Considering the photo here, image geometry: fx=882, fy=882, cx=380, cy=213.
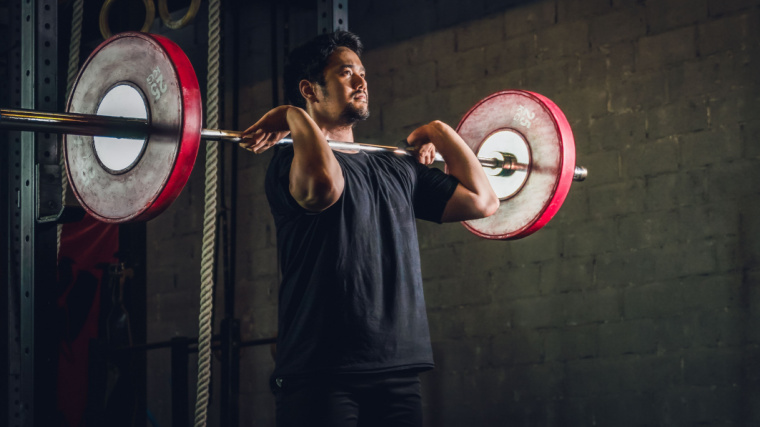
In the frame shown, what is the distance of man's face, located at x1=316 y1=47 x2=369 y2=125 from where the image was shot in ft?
7.11

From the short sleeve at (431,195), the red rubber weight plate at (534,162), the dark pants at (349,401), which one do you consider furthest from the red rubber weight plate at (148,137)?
the red rubber weight plate at (534,162)

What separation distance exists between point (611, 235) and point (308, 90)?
193 cm

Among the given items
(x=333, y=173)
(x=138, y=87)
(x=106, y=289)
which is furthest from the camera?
(x=106, y=289)

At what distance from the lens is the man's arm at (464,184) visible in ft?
7.32

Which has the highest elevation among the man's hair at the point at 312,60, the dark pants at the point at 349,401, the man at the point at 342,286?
the man's hair at the point at 312,60

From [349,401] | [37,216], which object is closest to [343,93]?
[349,401]

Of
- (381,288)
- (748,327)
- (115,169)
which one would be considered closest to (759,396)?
(748,327)

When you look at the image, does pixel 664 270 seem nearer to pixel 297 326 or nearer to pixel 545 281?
pixel 545 281

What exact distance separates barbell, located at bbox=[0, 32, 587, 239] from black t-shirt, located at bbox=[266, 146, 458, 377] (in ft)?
0.61

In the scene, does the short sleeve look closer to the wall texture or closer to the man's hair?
the man's hair

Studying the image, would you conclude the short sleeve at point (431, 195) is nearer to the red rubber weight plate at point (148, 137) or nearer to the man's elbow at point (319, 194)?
the man's elbow at point (319, 194)

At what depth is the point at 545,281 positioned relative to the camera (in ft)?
12.8

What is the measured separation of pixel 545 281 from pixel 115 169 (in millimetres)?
2346

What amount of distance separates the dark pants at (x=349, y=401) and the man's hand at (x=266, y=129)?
0.54 metres
